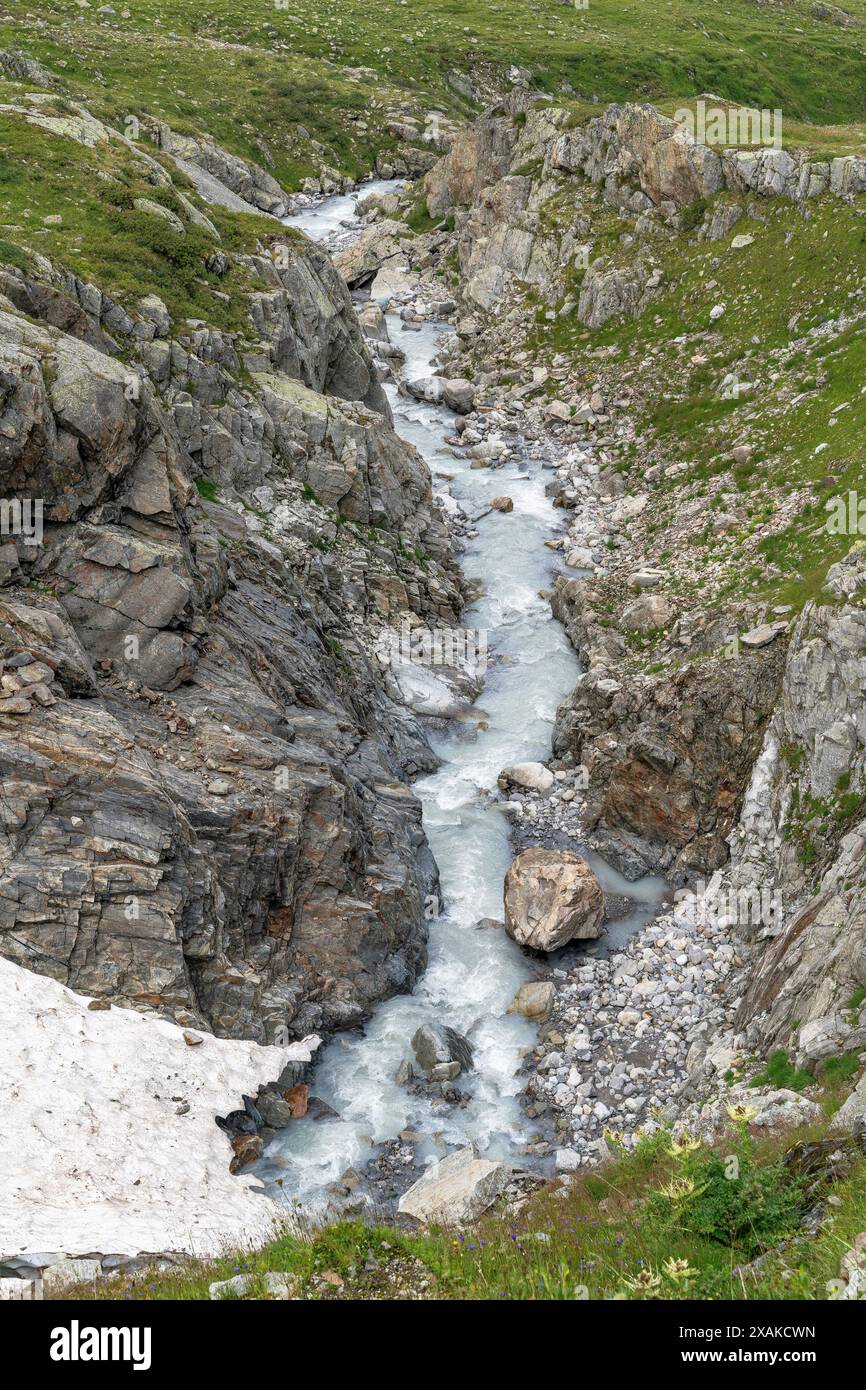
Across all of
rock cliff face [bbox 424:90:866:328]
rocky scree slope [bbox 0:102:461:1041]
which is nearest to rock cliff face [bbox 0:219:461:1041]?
rocky scree slope [bbox 0:102:461:1041]

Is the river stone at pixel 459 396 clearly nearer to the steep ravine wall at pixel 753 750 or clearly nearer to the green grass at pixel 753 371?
the green grass at pixel 753 371

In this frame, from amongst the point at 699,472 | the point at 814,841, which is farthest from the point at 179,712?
the point at 699,472

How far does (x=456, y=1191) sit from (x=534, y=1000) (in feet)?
25.5

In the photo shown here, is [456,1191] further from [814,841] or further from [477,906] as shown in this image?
[814,841]

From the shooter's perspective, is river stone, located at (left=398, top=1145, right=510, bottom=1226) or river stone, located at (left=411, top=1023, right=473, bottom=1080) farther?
river stone, located at (left=411, top=1023, right=473, bottom=1080)

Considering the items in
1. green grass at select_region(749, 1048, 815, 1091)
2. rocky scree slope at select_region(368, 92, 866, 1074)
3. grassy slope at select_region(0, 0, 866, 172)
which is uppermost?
grassy slope at select_region(0, 0, 866, 172)

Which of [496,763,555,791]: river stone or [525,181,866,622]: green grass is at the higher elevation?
[525,181,866,622]: green grass

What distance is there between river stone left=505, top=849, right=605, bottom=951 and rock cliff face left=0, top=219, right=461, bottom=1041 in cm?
291

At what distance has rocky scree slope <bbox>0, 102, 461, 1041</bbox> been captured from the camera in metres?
21.0

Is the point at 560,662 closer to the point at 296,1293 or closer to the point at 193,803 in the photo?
the point at 193,803

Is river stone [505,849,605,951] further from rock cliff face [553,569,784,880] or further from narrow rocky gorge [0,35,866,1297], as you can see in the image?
rock cliff face [553,569,784,880]

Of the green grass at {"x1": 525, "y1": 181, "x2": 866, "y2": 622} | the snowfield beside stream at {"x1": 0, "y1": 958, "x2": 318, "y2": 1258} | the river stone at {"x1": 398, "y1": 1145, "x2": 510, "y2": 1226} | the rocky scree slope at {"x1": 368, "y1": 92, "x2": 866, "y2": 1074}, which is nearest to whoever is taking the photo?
the snowfield beside stream at {"x1": 0, "y1": 958, "x2": 318, "y2": 1258}

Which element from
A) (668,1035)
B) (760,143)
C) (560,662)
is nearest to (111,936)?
(668,1035)

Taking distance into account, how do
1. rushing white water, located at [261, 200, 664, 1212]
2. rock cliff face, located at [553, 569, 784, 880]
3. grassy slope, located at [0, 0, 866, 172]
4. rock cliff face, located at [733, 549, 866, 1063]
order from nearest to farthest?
rock cliff face, located at [733, 549, 866, 1063]
rushing white water, located at [261, 200, 664, 1212]
rock cliff face, located at [553, 569, 784, 880]
grassy slope, located at [0, 0, 866, 172]
